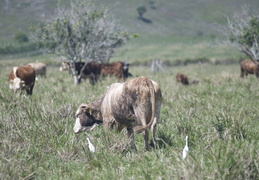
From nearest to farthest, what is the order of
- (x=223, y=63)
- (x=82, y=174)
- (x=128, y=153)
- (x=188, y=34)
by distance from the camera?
1. (x=82, y=174)
2. (x=128, y=153)
3. (x=223, y=63)
4. (x=188, y=34)

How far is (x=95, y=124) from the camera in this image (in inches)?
233

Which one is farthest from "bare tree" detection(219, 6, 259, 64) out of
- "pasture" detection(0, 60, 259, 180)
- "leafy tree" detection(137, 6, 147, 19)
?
"leafy tree" detection(137, 6, 147, 19)

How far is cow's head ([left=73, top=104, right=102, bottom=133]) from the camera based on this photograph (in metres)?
5.72

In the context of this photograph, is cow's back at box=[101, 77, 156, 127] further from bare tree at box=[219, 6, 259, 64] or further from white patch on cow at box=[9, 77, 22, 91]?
bare tree at box=[219, 6, 259, 64]

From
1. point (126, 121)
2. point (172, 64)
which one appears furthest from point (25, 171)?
point (172, 64)

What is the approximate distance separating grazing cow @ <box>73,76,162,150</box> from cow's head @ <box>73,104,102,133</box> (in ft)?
0.42

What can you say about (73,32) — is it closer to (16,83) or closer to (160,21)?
(16,83)

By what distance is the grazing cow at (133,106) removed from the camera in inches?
183

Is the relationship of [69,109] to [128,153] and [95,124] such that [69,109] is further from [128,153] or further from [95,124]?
Answer: [128,153]

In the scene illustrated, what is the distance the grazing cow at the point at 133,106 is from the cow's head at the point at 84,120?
0.42ft

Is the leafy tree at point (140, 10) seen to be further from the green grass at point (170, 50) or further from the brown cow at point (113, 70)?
the brown cow at point (113, 70)

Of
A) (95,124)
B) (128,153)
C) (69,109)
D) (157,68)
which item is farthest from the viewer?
(157,68)

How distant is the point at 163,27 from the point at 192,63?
66.0 meters

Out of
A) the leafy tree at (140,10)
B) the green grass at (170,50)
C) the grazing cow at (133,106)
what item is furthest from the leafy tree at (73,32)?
the leafy tree at (140,10)
